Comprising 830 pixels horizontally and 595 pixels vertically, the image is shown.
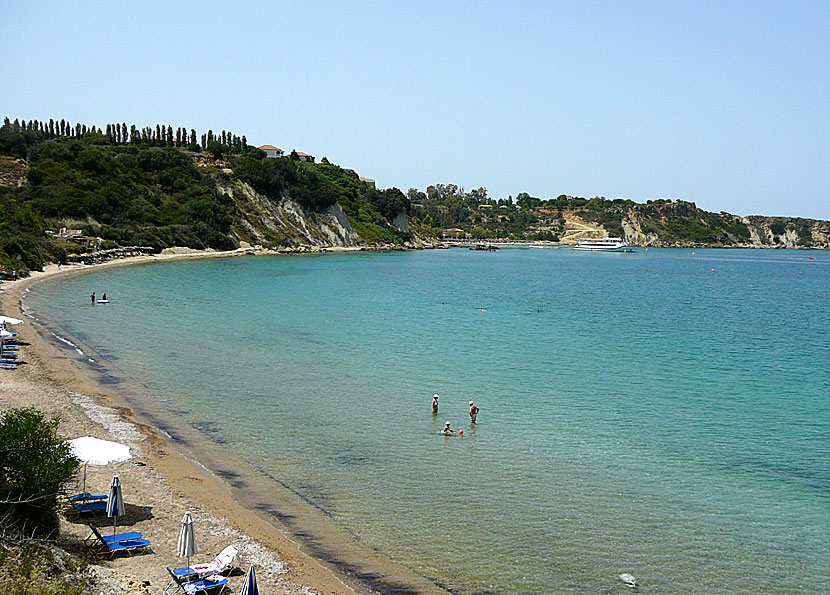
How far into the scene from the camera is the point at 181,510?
16.0 m

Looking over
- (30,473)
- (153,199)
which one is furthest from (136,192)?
(30,473)

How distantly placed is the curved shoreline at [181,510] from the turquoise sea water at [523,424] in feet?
3.68

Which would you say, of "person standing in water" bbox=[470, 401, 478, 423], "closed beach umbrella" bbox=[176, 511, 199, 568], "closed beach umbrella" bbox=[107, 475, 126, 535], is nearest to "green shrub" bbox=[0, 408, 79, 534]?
"closed beach umbrella" bbox=[107, 475, 126, 535]

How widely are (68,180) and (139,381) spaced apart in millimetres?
86590

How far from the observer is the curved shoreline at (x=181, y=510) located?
13.2 metres

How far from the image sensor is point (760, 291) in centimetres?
8600

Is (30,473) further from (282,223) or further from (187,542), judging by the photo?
(282,223)

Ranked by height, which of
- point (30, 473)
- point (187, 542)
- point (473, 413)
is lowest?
point (473, 413)

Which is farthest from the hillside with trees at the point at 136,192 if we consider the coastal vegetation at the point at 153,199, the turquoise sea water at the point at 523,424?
the turquoise sea water at the point at 523,424

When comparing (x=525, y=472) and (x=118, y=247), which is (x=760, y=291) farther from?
(x=118, y=247)

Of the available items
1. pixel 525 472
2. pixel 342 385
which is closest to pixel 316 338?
pixel 342 385

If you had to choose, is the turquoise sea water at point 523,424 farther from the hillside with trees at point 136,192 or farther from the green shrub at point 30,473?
the hillside with trees at point 136,192

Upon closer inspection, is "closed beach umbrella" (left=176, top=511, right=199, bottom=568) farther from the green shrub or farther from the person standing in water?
the person standing in water

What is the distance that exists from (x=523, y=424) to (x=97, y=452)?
45.3ft
